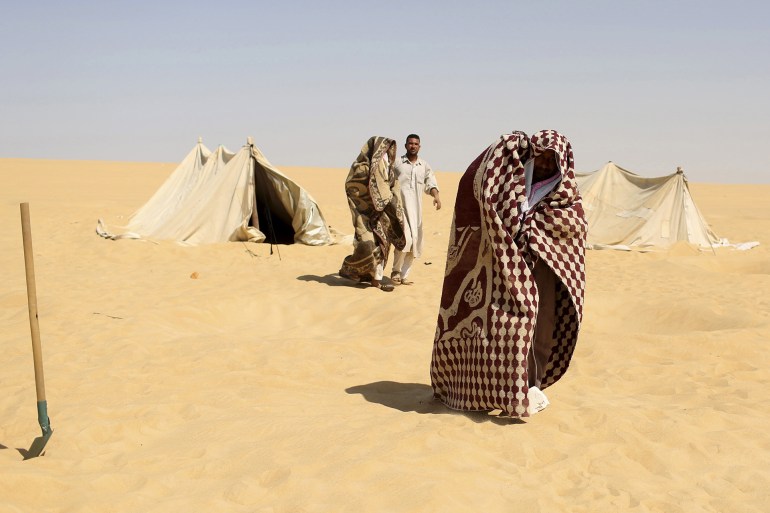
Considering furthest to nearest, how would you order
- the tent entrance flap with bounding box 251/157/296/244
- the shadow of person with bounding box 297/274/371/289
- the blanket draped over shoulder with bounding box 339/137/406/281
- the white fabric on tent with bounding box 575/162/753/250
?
1. the white fabric on tent with bounding box 575/162/753/250
2. the tent entrance flap with bounding box 251/157/296/244
3. the shadow of person with bounding box 297/274/371/289
4. the blanket draped over shoulder with bounding box 339/137/406/281

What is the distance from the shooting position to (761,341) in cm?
652

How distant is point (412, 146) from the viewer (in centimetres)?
917

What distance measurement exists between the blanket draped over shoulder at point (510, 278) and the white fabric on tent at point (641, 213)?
9799 millimetres

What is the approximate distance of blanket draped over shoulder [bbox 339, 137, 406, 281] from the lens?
28.8ft

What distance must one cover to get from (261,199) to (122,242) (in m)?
2.33

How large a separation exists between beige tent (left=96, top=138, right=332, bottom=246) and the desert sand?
2247 mm

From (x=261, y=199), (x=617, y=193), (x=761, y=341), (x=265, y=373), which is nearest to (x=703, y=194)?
(x=617, y=193)

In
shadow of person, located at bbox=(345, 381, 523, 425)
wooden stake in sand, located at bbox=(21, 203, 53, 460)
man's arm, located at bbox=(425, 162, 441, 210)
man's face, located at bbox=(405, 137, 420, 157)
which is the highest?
man's face, located at bbox=(405, 137, 420, 157)

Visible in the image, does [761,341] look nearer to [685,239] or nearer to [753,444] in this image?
[753,444]

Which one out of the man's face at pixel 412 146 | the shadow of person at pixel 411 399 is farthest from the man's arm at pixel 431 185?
the shadow of person at pixel 411 399

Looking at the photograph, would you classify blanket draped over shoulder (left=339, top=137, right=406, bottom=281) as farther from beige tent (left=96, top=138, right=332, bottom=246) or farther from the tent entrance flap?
the tent entrance flap

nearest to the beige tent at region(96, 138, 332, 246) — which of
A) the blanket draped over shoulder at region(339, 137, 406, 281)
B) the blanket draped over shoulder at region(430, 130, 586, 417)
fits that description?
the blanket draped over shoulder at region(339, 137, 406, 281)

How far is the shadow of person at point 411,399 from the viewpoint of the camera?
175 inches

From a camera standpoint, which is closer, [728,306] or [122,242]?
[728,306]
